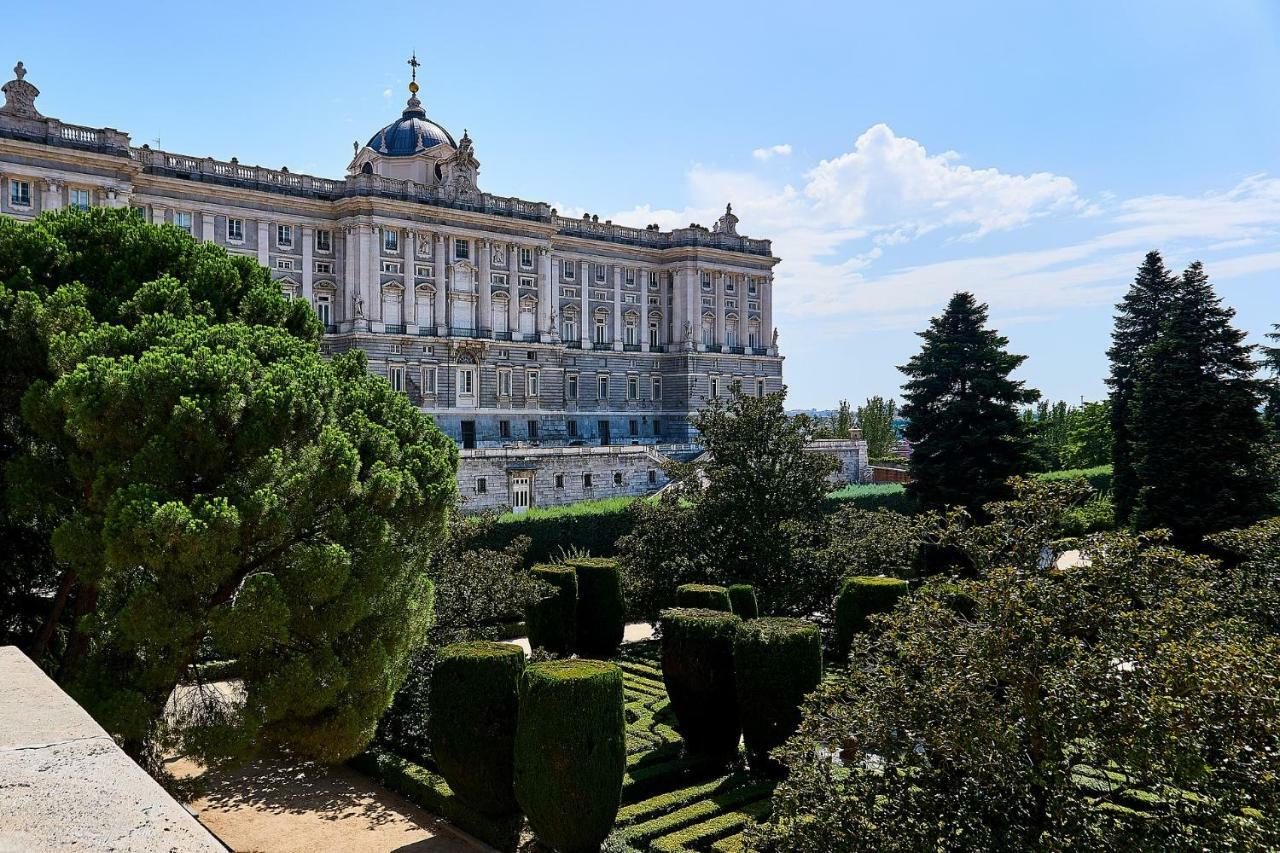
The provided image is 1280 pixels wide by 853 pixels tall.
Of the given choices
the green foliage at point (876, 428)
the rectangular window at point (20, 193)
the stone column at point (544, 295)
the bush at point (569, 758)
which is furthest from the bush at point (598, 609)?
the green foliage at point (876, 428)

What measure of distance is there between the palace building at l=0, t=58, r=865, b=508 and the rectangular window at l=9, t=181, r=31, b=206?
0.08 m

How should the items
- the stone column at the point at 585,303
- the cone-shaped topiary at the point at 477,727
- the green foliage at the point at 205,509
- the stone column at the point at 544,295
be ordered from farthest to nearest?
the stone column at the point at 585,303, the stone column at the point at 544,295, the cone-shaped topiary at the point at 477,727, the green foliage at the point at 205,509

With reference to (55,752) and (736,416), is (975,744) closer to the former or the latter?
(55,752)

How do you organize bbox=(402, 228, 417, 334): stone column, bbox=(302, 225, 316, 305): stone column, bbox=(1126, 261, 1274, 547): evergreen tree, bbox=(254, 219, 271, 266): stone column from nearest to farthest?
bbox=(1126, 261, 1274, 547): evergreen tree → bbox=(254, 219, 271, 266): stone column → bbox=(302, 225, 316, 305): stone column → bbox=(402, 228, 417, 334): stone column

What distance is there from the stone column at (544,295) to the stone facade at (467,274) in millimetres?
94

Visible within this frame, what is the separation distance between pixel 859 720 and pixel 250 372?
8.06 metres

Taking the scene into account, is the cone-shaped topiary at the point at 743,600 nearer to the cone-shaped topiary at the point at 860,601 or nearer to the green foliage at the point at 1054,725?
the cone-shaped topiary at the point at 860,601

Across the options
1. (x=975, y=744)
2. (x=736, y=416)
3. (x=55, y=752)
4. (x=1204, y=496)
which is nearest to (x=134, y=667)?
(x=55, y=752)

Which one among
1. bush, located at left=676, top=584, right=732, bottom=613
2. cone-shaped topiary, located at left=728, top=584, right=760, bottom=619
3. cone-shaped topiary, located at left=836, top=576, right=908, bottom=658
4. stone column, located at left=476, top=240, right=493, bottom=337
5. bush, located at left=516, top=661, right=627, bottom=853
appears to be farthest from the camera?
stone column, located at left=476, top=240, right=493, bottom=337

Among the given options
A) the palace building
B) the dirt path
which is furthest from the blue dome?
the dirt path

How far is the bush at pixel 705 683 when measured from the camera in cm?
1480

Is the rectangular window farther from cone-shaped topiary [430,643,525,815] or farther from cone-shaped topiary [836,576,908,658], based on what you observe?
cone-shaped topiary [836,576,908,658]

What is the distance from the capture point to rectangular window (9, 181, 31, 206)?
3897 centimetres

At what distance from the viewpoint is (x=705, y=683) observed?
48.5ft
